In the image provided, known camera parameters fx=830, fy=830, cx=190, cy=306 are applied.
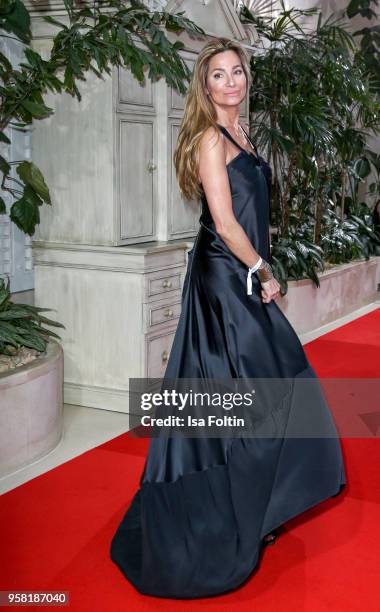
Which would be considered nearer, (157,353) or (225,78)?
(225,78)

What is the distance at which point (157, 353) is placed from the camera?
482cm

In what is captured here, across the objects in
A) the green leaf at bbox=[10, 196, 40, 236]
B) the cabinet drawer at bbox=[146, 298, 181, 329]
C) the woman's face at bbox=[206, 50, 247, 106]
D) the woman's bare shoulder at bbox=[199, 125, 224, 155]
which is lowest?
the cabinet drawer at bbox=[146, 298, 181, 329]

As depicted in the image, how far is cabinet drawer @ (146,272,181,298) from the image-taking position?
4703mm

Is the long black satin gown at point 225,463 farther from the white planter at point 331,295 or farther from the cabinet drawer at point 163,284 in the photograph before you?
the white planter at point 331,295

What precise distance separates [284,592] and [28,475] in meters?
A: 1.53

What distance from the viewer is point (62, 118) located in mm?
4785

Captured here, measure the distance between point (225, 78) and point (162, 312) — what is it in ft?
6.94

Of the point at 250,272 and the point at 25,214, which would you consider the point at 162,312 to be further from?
the point at 250,272

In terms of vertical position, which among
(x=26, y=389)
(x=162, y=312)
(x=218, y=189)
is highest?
(x=218, y=189)

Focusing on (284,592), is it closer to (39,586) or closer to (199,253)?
(39,586)

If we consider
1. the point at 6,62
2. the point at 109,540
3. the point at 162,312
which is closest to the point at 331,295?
the point at 162,312

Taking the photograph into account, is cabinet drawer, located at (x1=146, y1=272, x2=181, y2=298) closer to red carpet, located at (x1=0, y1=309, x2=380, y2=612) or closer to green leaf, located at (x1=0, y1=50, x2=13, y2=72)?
red carpet, located at (x1=0, y1=309, x2=380, y2=612)

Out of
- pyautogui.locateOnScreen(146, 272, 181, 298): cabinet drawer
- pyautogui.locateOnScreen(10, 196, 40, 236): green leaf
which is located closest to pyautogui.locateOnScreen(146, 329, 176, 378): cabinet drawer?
pyautogui.locateOnScreen(146, 272, 181, 298): cabinet drawer

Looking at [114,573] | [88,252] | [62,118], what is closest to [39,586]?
[114,573]
